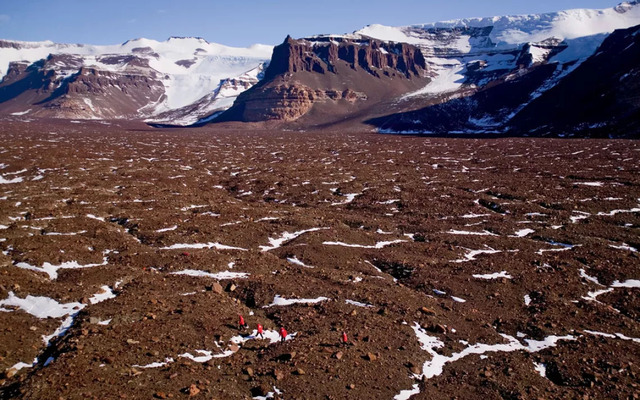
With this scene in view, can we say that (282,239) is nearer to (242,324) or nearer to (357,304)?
(357,304)

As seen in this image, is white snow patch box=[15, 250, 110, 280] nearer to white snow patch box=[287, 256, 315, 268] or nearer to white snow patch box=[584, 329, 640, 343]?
white snow patch box=[287, 256, 315, 268]

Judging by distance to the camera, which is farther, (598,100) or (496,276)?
(598,100)

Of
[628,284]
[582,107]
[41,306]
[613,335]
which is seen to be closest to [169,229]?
[41,306]

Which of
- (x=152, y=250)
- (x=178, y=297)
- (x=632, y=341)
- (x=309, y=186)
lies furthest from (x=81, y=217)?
(x=632, y=341)

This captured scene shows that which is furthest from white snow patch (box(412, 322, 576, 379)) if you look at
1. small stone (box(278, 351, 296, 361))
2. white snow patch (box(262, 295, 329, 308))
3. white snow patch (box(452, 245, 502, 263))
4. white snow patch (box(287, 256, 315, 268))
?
white snow patch (box(452, 245, 502, 263))

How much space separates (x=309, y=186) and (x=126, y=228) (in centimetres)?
2322

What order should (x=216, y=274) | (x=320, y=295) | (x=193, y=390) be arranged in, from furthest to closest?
(x=216, y=274), (x=320, y=295), (x=193, y=390)

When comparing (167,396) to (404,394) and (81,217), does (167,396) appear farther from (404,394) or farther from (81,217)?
(81,217)

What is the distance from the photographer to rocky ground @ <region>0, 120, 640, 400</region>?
39.9ft

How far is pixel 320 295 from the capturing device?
18.0 m

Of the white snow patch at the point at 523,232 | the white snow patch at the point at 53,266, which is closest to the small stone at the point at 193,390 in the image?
the white snow patch at the point at 53,266

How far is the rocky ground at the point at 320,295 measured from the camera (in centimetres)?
1215

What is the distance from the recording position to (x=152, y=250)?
23047mm

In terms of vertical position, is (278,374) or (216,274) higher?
(278,374)
